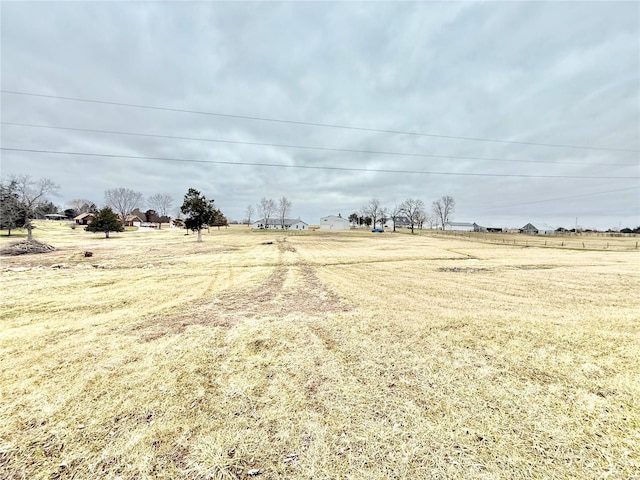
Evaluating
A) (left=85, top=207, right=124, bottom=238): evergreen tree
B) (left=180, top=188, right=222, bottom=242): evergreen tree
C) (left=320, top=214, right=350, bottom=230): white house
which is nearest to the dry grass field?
(left=180, top=188, right=222, bottom=242): evergreen tree

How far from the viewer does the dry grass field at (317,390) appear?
2.42 metres

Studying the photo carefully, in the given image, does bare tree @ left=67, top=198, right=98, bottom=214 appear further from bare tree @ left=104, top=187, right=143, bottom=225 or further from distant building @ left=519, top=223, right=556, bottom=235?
distant building @ left=519, top=223, right=556, bottom=235

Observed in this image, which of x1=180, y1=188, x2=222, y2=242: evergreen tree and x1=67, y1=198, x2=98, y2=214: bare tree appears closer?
x1=180, y1=188, x2=222, y2=242: evergreen tree

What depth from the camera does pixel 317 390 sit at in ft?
11.5

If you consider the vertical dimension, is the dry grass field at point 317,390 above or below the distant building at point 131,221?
below

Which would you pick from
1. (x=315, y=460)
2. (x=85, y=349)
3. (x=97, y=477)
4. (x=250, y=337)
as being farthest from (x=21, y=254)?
(x=315, y=460)

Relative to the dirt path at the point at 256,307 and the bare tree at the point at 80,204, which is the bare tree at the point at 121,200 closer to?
the bare tree at the point at 80,204

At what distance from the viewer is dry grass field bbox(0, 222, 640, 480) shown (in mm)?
2422

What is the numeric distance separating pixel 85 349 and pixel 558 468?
7.04 meters

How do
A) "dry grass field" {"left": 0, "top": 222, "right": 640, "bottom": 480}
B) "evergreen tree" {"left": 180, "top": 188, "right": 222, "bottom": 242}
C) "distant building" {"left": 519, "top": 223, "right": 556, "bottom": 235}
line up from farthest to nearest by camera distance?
"distant building" {"left": 519, "top": 223, "right": 556, "bottom": 235}
"evergreen tree" {"left": 180, "top": 188, "right": 222, "bottom": 242}
"dry grass field" {"left": 0, "top": 222, "right": 640, "bottom": 480}

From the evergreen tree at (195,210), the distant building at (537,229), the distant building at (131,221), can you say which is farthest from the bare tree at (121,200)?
the distant building at (537,229)

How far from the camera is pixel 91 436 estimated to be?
106 inches

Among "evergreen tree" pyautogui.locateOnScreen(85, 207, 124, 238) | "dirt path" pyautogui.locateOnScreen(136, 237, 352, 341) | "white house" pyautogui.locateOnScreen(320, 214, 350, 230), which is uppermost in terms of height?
"white house" pyautogui.locateOnScreen(320, 214, 350, 230)

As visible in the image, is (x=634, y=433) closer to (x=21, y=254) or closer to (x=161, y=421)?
(x=161, y=421)
